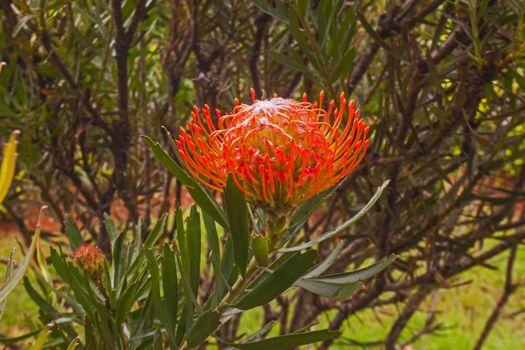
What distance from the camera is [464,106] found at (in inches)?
33.7

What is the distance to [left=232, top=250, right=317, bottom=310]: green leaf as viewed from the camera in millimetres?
456

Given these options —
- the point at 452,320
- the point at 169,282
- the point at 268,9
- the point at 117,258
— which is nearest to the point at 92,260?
the point at 117,258

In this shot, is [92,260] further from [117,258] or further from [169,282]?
[169,282]

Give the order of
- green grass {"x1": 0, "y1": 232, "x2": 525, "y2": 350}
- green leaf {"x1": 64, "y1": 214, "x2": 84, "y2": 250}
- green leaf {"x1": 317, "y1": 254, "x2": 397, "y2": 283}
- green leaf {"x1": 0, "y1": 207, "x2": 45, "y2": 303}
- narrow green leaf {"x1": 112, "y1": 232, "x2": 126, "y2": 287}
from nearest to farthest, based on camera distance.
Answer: green leaf {"x1": 0, "y1": 207, "x2": 45, "y2": 303}
green leaf {"x1": 317, "y1": 254, "x2": 397, "y2": 283}
narrow green leaf {"x1": 112, "y1": 232, "x2": 126, "y2": 287}
green leaf {"x1": 64, "y1": 214, "x2": 84, "y2": 250}
green grass {"x1": 0, "y1": 232, "x2": 525, "y2": 350}

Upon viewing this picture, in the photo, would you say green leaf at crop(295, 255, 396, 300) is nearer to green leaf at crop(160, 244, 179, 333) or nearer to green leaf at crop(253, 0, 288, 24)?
green leaf at crop(160, 244, 179, 333)

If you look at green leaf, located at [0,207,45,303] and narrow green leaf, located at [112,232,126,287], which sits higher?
green leaf, located at [0,207,45,303]

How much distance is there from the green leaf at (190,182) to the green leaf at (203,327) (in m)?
0.07

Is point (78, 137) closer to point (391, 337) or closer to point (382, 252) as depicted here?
point (382, 252)

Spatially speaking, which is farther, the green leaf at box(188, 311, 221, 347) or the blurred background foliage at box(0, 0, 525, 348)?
the blurred background foliage at box(0, 0, 525, 348)

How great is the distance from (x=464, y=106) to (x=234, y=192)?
50 cm

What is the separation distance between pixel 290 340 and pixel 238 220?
0.10m

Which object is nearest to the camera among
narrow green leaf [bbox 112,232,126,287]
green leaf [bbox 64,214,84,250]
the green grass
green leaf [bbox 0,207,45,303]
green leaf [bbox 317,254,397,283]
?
green leaf [bbox 0,207,45,303]

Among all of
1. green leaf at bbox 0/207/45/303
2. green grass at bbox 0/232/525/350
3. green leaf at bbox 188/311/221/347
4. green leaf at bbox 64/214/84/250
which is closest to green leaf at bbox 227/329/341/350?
green leaf at bbox 188/311/221/347

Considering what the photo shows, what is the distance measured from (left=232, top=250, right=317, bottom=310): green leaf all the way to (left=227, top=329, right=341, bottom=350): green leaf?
29 mm
